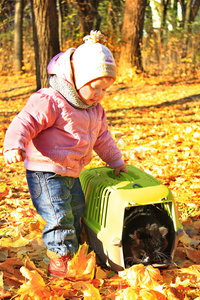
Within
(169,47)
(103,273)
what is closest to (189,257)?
(103,273)

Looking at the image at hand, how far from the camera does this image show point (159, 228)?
7.26ft

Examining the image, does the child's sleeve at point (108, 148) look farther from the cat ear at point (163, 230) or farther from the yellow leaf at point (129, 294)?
the yellow leaf at point (129, 294)

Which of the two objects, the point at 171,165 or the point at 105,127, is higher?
the point at 105,127

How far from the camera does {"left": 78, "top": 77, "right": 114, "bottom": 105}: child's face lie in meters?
2.13

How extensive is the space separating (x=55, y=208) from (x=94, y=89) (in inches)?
28.5

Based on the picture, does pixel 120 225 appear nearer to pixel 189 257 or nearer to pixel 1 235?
pixel 189 257

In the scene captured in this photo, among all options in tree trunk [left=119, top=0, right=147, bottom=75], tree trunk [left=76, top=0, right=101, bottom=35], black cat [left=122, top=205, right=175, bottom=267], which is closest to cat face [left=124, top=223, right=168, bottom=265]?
black cat [left=122, top=205, right=175, bottom=267]

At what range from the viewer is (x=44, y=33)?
697 centimetres

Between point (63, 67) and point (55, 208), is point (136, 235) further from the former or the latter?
point (63, 67)

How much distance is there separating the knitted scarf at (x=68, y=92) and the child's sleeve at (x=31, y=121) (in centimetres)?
10

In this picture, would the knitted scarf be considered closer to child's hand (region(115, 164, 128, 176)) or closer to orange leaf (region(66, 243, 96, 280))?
child's hand (region(115, 164, 128, 176))

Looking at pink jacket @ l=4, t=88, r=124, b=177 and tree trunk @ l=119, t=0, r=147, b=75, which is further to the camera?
tree trunk @ l=119, t=0, r=147, b=75

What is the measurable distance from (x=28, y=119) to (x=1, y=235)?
1.09m

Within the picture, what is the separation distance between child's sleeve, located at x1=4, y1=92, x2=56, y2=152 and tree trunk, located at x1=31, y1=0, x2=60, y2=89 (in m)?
5.10
